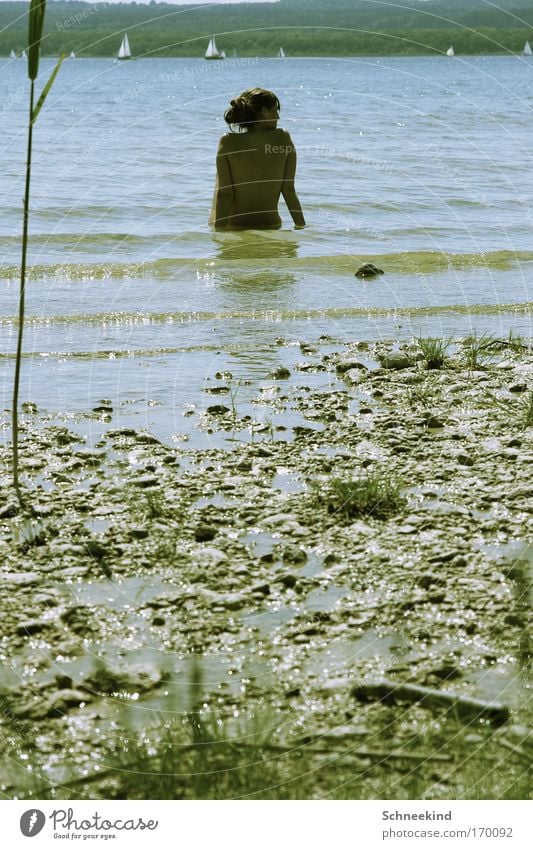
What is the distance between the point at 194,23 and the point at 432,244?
85541 mm

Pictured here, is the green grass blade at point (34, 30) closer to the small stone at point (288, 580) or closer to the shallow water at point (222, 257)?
the small stone at point (288, 580)

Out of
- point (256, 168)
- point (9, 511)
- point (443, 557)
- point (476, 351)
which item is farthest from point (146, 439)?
point (256, 168)

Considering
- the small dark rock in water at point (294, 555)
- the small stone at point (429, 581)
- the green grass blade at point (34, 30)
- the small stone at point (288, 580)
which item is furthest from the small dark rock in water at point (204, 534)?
the green grass blade at point (34, 30)

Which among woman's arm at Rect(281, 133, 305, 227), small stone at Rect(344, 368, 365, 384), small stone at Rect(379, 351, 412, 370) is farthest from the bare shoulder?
small stone at Rect(344, 368, 365, 384)

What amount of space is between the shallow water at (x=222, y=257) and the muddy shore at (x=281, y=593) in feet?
3.72

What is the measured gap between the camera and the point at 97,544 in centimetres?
495

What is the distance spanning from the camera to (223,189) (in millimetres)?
12797

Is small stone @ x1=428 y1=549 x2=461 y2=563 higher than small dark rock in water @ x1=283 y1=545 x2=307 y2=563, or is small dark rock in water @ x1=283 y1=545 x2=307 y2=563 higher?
small stone @ x1=428 y1=549 x2=461 y2=563

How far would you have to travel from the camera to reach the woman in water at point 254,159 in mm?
11828

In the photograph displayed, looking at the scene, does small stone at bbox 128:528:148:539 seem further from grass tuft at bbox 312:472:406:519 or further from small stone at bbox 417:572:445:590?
small stone at bbox 417:572:445:590

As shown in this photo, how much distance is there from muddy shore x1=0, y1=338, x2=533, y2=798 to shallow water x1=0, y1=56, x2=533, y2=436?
113 centimetres

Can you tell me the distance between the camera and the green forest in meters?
73.6

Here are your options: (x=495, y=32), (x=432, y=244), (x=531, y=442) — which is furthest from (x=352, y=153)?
(x=495, y=32)

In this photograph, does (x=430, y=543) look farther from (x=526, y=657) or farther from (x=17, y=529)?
(x=17, y=529)
